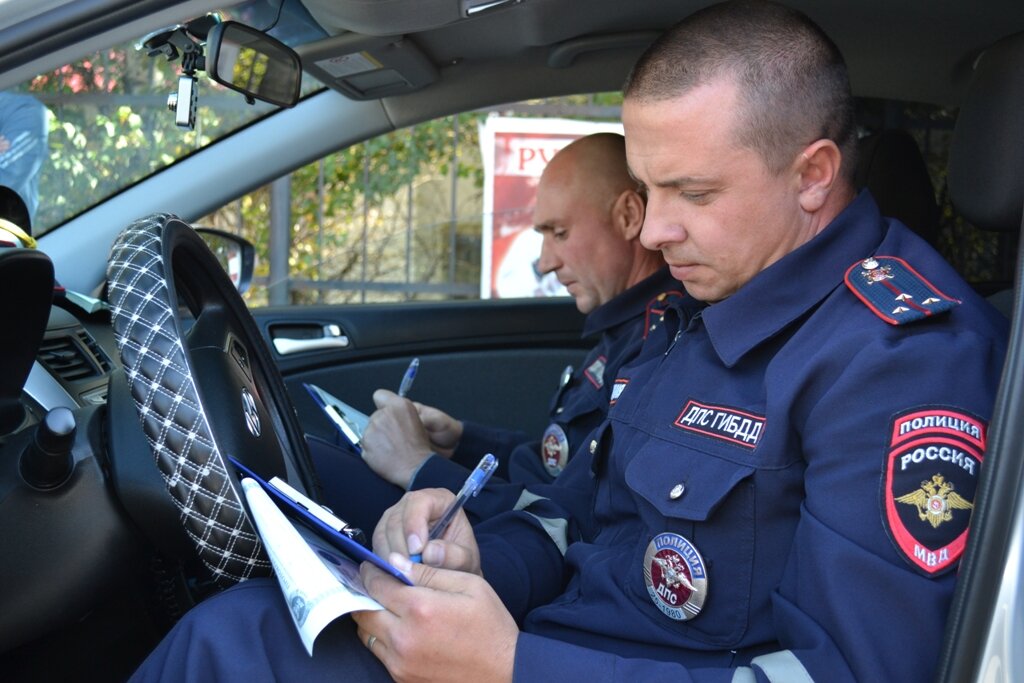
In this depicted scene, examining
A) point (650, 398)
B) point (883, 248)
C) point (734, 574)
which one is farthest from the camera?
point (650, 398)

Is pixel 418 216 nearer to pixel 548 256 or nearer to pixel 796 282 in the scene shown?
pixel 548 256

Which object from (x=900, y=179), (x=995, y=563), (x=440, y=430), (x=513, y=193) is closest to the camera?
(x=995, y=563)

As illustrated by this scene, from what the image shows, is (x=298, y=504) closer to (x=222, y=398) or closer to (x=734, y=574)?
(x=222, y=398)

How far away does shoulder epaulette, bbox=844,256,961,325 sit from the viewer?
117cm

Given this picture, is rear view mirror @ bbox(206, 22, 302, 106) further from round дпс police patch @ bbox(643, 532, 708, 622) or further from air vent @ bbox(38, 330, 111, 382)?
round дпс police patch @ bbox(643, 532, 708, 622)

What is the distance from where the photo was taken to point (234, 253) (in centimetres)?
272

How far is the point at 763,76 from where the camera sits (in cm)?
133

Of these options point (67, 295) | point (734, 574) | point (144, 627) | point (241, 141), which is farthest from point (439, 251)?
point (734, 574)

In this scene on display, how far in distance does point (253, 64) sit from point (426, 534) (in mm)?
916

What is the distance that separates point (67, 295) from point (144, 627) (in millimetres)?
722

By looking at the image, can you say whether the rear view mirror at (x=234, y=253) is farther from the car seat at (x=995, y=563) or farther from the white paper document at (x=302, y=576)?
the car seat at (x=995, y=563)

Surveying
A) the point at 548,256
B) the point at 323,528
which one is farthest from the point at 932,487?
the point at 548,256

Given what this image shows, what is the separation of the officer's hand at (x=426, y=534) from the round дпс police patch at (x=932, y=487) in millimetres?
491

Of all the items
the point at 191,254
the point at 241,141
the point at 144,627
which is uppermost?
the point at 241,141
